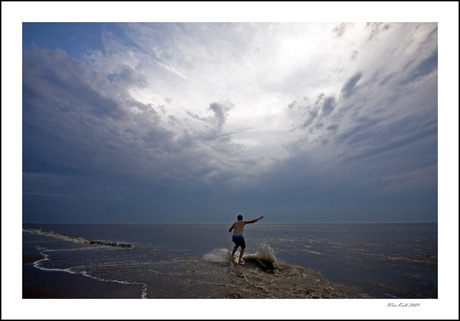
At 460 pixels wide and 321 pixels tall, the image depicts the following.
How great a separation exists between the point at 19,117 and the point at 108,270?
7187mm

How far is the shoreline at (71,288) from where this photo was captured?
7020mm

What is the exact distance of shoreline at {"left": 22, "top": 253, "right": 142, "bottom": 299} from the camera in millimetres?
7020

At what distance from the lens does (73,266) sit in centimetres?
1124

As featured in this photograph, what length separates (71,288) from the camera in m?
7.57
